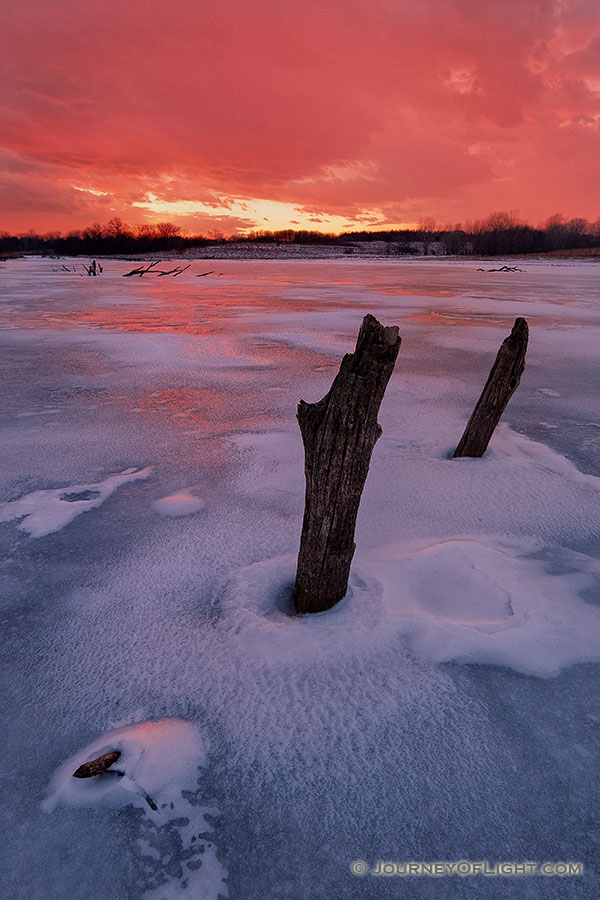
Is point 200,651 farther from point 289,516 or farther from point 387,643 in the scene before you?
point 289,516

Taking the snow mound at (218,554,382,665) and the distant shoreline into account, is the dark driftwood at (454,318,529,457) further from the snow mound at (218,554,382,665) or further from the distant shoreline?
the distant shoreline

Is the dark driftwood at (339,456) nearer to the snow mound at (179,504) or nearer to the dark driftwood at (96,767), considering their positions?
the dark driftwood at (96,767)

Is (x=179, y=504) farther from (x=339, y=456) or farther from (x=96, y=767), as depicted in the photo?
(x=96, y=767)

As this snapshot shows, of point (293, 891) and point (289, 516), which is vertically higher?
point (289, 516)

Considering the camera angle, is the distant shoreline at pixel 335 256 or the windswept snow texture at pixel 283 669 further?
the distant shoreline at pixel 335 256

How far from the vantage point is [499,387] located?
459 cm

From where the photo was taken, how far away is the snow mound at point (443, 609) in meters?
2.43

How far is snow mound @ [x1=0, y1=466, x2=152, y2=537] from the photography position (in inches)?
Result: 140

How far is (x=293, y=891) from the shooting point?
153 cm

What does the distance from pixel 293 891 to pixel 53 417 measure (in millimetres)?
5608

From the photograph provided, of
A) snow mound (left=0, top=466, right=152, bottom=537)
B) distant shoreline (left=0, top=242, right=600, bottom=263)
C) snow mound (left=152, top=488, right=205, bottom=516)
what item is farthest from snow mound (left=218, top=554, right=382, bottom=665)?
distant shoreline (left=0, top=242, right=600, bottom=263)

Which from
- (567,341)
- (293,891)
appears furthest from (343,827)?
(567,341)

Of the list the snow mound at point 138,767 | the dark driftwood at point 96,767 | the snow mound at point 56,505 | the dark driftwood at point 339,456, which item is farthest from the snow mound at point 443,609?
the snow mound at point 56,505

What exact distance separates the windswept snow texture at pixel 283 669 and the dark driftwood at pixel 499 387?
27 cm
